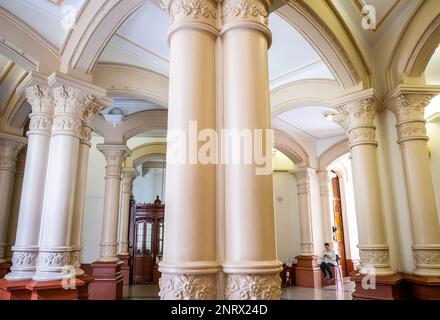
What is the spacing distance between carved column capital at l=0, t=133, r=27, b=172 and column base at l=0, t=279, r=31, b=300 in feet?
13.7

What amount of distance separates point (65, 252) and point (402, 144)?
16.5 feet

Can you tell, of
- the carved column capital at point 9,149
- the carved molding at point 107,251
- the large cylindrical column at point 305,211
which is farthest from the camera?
the large cylindrical column at point 305,211

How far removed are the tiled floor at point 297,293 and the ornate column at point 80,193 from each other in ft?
13.1

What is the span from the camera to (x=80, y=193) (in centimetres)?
495

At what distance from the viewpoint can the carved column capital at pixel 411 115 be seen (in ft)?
16.3

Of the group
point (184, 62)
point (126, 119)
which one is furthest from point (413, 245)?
point (126, 119)

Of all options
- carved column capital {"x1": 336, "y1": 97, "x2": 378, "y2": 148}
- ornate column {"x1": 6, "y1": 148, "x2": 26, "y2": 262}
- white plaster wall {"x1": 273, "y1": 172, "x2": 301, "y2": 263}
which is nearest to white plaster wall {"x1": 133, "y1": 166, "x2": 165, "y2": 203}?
white plaster wall {"x1": 273, "y1": 172, "x2": 301, "y2": 263}

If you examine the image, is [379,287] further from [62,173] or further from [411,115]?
[62,173]

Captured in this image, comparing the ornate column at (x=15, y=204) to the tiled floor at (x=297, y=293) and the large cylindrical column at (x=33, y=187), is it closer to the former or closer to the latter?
the tiled floor at (x=297, y=293)

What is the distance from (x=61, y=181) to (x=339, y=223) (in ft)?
41.6

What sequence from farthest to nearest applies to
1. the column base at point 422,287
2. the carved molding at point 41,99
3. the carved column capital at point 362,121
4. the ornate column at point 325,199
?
the ornate column at point 325,199, the carved column capital at point 362,121, the carved molding at point 41,99, the column base at point 422,287

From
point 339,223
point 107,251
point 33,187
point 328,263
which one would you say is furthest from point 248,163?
point 339,223

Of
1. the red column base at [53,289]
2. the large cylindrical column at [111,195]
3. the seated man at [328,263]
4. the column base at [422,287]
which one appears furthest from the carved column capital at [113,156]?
the seated man at [328,263]

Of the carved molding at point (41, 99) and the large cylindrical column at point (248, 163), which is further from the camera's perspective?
the carved molding at point (41, 99)
